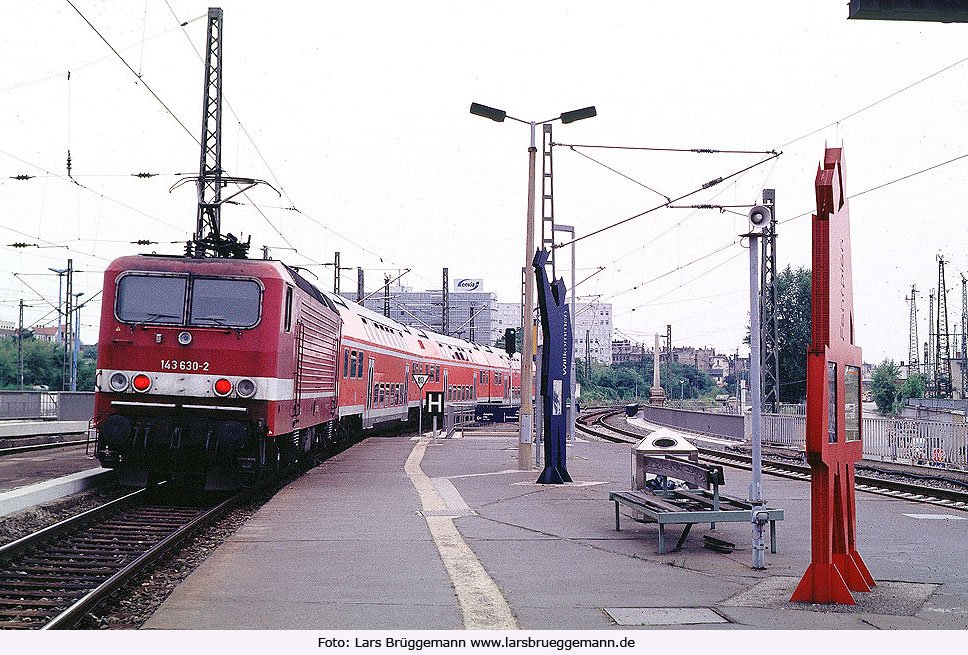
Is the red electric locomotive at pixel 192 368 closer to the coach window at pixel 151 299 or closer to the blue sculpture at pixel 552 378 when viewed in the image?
the coach window at pixel 151 299

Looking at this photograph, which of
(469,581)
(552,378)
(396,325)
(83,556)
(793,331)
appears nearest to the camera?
(469,581)

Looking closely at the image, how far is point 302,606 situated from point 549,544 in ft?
11.6

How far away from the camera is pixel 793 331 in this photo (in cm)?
5400

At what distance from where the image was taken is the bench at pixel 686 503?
29.6ft

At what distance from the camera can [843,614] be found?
6.56 meters

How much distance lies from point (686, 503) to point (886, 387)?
241 feet

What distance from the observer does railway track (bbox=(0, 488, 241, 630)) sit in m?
6.69

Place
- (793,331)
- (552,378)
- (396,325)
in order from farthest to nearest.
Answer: (793,331) < (396,325) < (552,378)

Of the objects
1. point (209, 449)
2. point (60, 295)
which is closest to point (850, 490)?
point (209, 449)

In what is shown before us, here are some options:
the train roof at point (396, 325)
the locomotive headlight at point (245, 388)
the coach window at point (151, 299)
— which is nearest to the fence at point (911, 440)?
the train roof at point (396, 325)

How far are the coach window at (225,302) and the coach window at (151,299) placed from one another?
0.18m

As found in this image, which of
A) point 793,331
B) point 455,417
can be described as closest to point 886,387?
point 793,331

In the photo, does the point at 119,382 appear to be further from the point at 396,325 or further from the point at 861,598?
the point at 396,325

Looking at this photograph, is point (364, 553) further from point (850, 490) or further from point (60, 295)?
point (60, 295)
